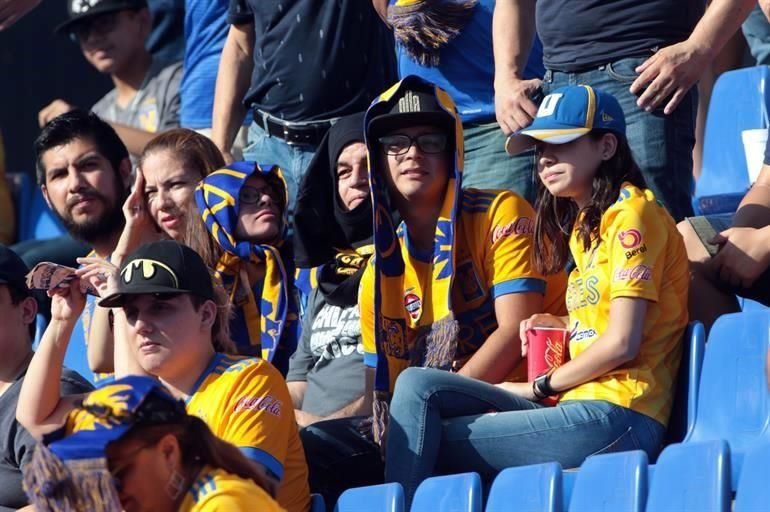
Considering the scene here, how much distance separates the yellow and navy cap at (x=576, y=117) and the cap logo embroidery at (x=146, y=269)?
1.06 m

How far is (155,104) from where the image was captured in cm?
765

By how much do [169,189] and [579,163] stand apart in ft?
5.64

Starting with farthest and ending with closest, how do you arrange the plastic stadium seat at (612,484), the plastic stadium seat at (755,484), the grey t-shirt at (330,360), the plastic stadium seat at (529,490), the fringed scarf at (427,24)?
the fringed scarf at (427,24) < the grey t-shirt at (330,360) < the plastic stadium seat at (529,490) < the plastic stadium seat at (612,484) < the plastic stadium seat at (755,484)

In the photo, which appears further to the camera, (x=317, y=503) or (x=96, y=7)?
(x=96, y=7)

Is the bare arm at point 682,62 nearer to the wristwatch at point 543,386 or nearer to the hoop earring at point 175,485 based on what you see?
the wristwatch at point 543,386

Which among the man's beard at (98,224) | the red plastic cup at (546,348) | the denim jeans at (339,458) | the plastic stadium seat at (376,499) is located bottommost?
the denim jeans at (339,458)

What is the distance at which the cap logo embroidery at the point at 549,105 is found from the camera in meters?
4.46

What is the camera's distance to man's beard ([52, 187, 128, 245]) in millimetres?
5918

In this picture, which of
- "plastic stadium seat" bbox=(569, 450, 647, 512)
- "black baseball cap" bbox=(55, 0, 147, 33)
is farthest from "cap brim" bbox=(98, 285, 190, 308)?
"black baseball cap" bbox=(55, 0, 147, 33)

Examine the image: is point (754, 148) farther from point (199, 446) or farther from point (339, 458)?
point (199, 446)

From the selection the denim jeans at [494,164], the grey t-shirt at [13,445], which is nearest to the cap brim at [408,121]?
the denim jeans at [494,164]

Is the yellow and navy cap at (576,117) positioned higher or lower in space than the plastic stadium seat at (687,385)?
higher

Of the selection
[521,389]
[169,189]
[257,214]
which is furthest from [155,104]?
[521,389]

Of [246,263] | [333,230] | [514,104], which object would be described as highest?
[514,104]
